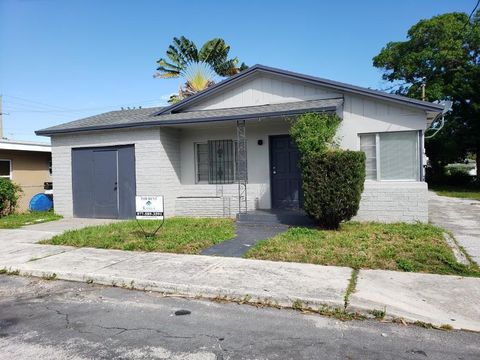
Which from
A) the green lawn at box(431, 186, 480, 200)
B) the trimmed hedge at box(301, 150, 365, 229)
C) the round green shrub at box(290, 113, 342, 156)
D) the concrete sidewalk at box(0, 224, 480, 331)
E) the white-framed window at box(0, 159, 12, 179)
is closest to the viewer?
the concrete sidewalk at box(0, 224, 480, 331)

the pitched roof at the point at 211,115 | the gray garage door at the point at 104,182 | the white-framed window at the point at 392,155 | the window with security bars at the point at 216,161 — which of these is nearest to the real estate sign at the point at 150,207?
the pitched roof at the point at 211,115

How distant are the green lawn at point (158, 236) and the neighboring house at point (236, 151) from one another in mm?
1855

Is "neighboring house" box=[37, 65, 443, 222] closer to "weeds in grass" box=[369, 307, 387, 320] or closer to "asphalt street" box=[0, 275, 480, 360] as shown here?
→ "weeds in grass" box=[369, 307, 387, 320]

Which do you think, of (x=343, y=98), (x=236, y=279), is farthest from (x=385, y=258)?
(x=343, y=98)

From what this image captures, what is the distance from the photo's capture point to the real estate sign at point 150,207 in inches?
335

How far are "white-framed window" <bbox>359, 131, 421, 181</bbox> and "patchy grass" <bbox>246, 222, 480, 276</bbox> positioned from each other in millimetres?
1671

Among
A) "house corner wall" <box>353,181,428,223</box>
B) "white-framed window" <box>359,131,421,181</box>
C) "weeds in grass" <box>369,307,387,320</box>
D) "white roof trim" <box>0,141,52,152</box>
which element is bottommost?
"weeds in grass" <box>369,307,387,320</box>

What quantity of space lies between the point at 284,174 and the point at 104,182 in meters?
6.04

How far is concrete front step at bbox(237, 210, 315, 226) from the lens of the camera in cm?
1023

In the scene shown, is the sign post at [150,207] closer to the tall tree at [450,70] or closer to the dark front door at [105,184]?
the dark front door at [105,184]

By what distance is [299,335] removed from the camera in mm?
4082

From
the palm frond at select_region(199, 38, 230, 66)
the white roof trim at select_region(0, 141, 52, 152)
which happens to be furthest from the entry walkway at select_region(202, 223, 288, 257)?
the palm frond at select_region(199, 38, 230, 66)

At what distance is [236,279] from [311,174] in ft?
13.4

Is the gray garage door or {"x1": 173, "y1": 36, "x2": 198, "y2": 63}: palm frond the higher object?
{"x1": 173, "y1": 36, "x2": 198, "y2": 63}: palm frond
